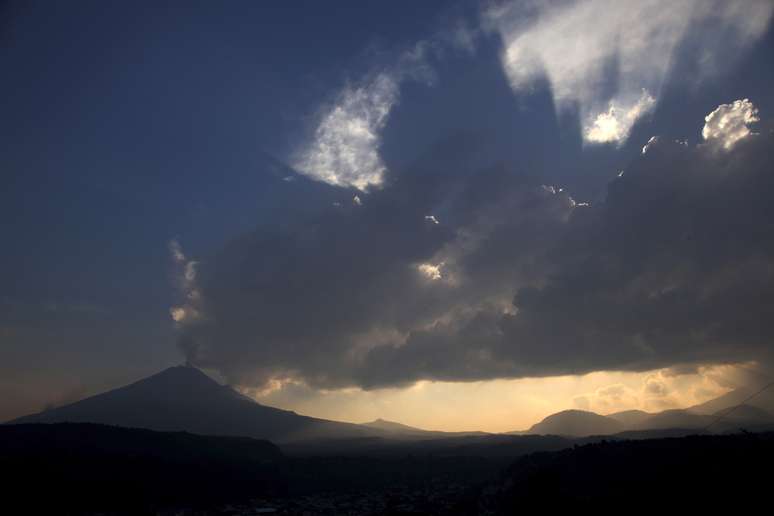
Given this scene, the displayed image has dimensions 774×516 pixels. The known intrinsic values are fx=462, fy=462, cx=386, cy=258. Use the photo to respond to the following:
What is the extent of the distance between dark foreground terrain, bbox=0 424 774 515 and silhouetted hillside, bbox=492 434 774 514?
0.69ft

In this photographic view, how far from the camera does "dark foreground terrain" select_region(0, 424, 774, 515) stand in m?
75.0

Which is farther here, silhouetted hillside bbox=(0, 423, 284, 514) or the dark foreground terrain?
silhouetted hillside bbox=(0, 423, 284, 514)

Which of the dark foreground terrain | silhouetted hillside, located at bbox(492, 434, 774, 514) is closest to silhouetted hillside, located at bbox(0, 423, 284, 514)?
the dark foreground terrain

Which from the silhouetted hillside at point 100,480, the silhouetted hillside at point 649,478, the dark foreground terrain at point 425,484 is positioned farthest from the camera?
the silhouetted hillside at point 100,480

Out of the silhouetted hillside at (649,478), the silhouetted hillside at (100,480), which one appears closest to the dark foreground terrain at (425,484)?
the silhouetted hillside at (649,478)

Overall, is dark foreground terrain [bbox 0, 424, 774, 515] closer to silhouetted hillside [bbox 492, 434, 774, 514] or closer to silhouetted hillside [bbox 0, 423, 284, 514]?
silhouetted hillside [bbox 492, 434, 774, 514]

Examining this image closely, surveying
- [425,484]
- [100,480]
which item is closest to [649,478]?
[425,484]

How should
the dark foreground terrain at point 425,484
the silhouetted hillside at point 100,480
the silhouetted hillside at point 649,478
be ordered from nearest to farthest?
the silhouetted hillside at point 649,478
the dark foreground terrain at point 425,484
the silhouetted hillside at point 100,480

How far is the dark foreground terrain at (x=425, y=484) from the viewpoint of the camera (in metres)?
75.0

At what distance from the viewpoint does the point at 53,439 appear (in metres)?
197

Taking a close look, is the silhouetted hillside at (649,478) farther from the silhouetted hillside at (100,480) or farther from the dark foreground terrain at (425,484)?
the silhouetted hillside at (100,480)

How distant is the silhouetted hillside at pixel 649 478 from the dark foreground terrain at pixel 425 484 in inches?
8.3

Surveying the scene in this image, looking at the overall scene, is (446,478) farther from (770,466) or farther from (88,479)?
(770,466)

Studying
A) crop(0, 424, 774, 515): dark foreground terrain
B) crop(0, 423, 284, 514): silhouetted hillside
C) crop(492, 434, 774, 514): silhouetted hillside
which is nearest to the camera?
crop(492, 434, 774, 514): silhouetted hillside
